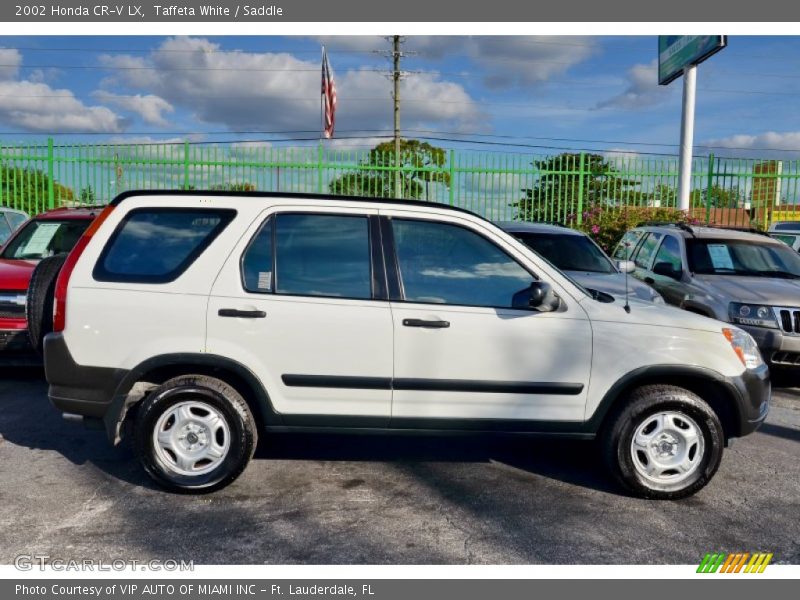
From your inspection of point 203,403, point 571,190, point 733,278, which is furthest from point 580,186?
point 203,403

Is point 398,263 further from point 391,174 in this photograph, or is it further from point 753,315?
point 391,174

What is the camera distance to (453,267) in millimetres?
4453

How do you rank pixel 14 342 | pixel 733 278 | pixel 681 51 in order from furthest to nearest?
pixel 681 51 < pixel 733 278 < pixel 14 342

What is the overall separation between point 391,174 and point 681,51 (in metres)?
7.50

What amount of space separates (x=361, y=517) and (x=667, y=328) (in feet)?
6.98

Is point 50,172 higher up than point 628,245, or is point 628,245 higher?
point 50,172

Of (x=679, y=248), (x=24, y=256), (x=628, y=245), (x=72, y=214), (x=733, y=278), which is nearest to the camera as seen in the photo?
(x=24, y=256)

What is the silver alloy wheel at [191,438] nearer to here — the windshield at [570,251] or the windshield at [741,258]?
the windshield at [570,251]

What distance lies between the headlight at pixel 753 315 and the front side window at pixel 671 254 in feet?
4.06

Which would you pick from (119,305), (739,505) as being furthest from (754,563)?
(119,305)

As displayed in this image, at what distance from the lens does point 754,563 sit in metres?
3.68

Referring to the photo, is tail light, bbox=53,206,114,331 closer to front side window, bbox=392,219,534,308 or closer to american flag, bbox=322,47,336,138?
front side window, bbox=392,219,534,308

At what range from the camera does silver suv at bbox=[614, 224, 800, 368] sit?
7.16m

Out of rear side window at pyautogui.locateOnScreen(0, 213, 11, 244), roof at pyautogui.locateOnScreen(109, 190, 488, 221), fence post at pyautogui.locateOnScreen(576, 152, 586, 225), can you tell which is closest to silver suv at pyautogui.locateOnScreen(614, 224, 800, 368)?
roof at pyautogui.locateOnScreen(109, 190, 488, 221)
